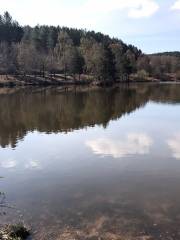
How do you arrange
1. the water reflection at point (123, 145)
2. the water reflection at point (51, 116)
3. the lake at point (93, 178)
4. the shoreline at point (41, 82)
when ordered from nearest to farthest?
1. the lake at point (93, 178)
2. the water reflection at point (123, 145)
3. the water reflection at point (51, 116)
4. the shoreline at point (41, 82)

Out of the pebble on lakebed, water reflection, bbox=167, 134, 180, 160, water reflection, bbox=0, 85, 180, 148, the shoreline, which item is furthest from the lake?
the shoreline

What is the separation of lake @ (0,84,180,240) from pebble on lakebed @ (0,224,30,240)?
0.44 metres

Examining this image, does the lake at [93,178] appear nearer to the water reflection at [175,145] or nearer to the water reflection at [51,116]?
the water reflection at [175,145]

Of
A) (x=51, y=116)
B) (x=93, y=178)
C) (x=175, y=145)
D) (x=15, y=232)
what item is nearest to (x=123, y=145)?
(x=175, y=145)

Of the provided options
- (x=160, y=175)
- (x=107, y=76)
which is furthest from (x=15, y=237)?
(x=107, y=76)

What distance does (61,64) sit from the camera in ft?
473

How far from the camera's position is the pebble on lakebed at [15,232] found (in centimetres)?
1433

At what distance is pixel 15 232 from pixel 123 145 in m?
19.2

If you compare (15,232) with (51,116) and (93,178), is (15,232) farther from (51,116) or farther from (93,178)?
(51,116)

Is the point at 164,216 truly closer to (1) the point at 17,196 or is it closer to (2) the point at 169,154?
(1) the point at 17,196

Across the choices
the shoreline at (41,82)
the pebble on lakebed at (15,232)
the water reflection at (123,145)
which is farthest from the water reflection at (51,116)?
the shoreline at (41,82)

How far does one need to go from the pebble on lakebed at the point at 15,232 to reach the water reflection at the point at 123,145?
1458 cm

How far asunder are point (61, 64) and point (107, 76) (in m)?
19.1

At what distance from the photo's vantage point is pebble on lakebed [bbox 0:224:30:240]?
14328mm
